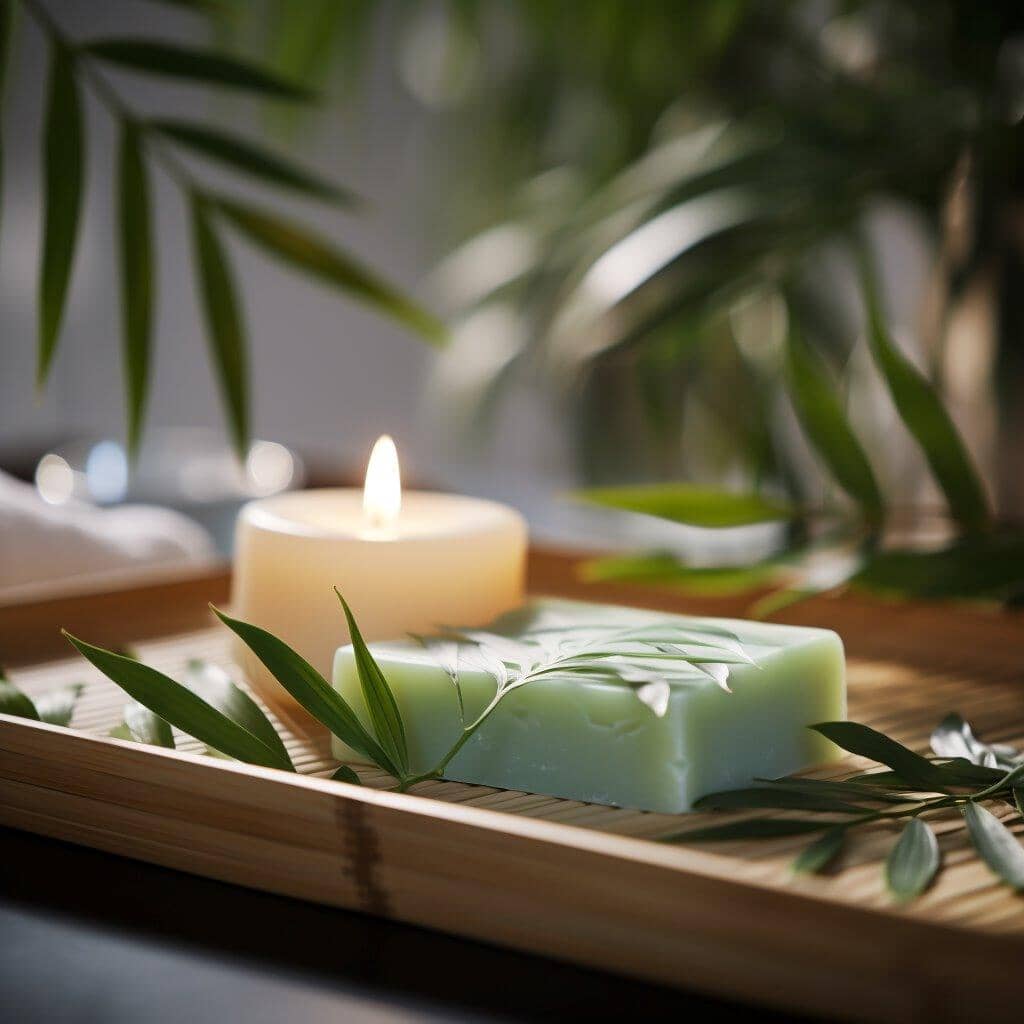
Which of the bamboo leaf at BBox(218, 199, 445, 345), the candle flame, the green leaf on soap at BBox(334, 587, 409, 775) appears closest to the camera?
the green leaf on soap at BBox(334, 587, 409, 775)

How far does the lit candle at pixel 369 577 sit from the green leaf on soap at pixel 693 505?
0.21 ft

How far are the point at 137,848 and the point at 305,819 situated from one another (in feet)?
0.17

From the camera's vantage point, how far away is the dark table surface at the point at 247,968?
9.4 inches

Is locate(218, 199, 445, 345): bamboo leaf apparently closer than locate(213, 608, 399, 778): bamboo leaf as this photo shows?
No

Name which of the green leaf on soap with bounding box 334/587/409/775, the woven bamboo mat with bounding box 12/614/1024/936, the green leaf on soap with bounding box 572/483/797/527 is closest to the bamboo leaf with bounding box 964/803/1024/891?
the woven bamboo mat with bounding box 12/614/1024/936

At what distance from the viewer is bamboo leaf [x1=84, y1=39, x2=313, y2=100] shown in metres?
0.54

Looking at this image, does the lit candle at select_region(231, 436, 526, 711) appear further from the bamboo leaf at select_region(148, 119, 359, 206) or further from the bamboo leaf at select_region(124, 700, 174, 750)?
the bamboo leaf at select_region(148, 119, 359, 206)

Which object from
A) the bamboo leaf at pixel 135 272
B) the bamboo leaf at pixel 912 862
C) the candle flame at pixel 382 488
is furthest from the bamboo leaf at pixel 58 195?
the bamboo leaf at pixel 912 862

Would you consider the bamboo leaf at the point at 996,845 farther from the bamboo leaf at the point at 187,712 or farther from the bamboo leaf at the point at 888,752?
the bamboo leaf at the point at 187,712

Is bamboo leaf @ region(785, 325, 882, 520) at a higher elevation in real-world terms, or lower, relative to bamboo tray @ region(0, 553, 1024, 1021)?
higher

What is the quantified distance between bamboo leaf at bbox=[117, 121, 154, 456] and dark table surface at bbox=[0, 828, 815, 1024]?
269 millimetres

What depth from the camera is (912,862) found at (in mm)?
263

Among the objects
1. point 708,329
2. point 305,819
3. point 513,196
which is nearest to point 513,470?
point 513,196

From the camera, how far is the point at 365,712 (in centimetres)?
35
